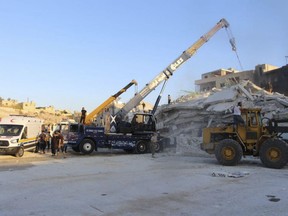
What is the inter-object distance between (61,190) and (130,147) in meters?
14.3

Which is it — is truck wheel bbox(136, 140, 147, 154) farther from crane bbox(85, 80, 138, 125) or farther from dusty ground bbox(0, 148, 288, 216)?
dusty ground bbox(0, 148, 288, 216)

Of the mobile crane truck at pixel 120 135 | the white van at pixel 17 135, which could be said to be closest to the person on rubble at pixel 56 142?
the mobile crane truck at pixel 120 135

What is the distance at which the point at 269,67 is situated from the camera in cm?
6675

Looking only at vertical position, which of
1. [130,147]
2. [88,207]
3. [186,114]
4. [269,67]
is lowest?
[88,207]

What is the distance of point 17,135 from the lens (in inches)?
863

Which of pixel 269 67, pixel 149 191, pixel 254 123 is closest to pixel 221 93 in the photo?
pixel 254 123

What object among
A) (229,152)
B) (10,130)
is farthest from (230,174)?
(10,130)

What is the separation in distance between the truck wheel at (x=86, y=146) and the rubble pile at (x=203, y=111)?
577 cm

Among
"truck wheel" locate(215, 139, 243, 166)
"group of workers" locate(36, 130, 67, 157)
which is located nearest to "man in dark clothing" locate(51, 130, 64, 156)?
"group of workers" locate(36, 130, 67, 157)

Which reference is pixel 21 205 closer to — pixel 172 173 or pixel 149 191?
pixel 149 191

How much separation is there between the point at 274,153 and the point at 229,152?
Result: 6.27 feet

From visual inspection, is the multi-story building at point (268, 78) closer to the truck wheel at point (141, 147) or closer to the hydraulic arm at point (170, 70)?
the hydraulic arm at point (170, 70)

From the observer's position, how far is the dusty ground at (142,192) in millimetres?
7945

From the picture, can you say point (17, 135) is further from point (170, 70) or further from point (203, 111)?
point (203, 111)
